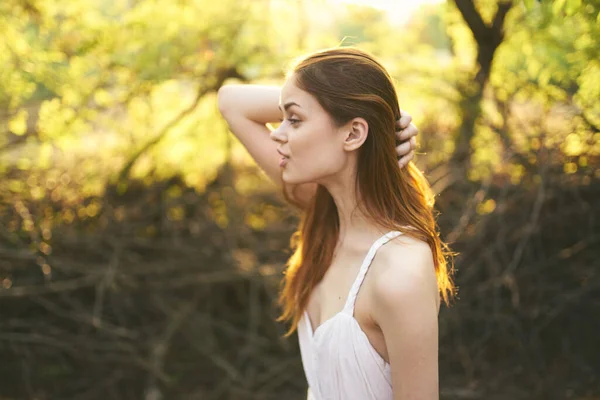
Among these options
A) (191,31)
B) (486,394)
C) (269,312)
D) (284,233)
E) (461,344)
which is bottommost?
(486,394)

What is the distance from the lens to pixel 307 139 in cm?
191

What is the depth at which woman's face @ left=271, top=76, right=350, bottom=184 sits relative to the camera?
1.90 m

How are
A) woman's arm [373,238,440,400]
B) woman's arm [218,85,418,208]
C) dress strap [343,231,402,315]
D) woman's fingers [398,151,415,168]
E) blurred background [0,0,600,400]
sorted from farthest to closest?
blurred background [0,0,600,400], woman's arm [218,85,418,208], woman's fingers [398,151,415,168], dress strap [343,231,402,315], woman's arm [373,238,440,400]

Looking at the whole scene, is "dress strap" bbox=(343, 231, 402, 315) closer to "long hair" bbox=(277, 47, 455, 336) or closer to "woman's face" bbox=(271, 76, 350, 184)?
"long hair" bbox=(277, 47, 455, 336)

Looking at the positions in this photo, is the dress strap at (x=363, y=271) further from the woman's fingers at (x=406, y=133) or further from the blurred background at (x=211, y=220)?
the blurred background at (x=211, y=220)

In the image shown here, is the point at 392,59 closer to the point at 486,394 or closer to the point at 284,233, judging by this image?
the point at 284,233

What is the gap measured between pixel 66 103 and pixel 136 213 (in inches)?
35.9

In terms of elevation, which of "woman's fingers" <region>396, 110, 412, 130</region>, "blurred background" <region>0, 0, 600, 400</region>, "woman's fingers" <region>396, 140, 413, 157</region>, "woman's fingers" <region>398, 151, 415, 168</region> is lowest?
"blurred background" <region>0, 0, 600, 400</region>

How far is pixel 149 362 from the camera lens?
428 centimetres

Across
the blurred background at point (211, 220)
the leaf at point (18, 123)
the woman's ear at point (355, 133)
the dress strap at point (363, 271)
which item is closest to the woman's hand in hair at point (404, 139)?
the woman's ear at point (355, 133)

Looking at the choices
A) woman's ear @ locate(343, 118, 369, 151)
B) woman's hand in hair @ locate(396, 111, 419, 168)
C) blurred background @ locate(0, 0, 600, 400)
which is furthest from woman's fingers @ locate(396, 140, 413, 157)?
blurred background @ locate(0, 0, 600, 400)

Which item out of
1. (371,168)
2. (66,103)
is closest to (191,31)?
(66,103)

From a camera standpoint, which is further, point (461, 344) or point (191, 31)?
point (191, 31)

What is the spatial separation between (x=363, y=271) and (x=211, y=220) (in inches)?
105
